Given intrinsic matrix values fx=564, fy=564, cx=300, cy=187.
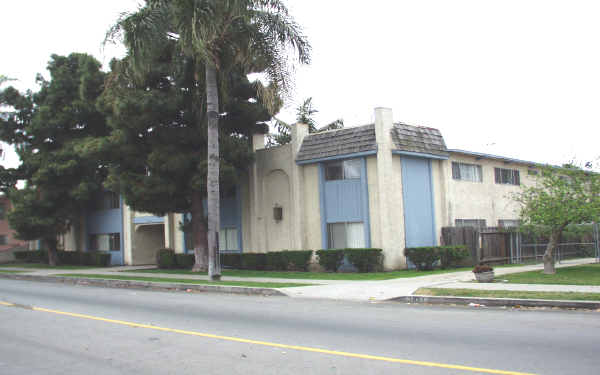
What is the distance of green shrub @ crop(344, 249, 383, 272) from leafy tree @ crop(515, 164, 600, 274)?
20.0ft

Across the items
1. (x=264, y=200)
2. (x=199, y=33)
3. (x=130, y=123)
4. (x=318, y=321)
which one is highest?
(x=199, y=33)

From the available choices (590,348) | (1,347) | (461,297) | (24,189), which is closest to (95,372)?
(1,347)

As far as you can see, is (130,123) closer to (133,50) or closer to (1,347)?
(133,50)

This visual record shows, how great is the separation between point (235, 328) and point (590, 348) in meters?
5.57

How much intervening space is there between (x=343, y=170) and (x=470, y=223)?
691cm

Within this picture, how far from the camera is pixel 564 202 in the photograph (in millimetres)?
17844

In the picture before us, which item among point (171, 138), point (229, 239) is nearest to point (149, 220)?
point (229, 239)

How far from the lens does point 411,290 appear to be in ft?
48.3

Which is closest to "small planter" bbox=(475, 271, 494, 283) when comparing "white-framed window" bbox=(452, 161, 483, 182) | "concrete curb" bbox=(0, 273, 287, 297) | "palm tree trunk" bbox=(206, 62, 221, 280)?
"concrete curb" bbox=(0, 273, 287, 297)

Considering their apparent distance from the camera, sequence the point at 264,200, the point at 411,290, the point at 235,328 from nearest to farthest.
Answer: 1. the point at 235,328
2. the point at 411,290
3. the point at 264,200

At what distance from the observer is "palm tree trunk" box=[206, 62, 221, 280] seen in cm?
2039

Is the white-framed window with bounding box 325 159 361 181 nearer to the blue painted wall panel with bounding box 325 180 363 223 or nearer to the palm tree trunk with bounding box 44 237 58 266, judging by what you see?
the blue painted wall panel with bounding box 325 180 363 223

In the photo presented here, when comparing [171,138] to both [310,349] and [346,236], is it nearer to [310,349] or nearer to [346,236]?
[346,236]

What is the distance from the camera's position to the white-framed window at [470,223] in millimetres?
25955
